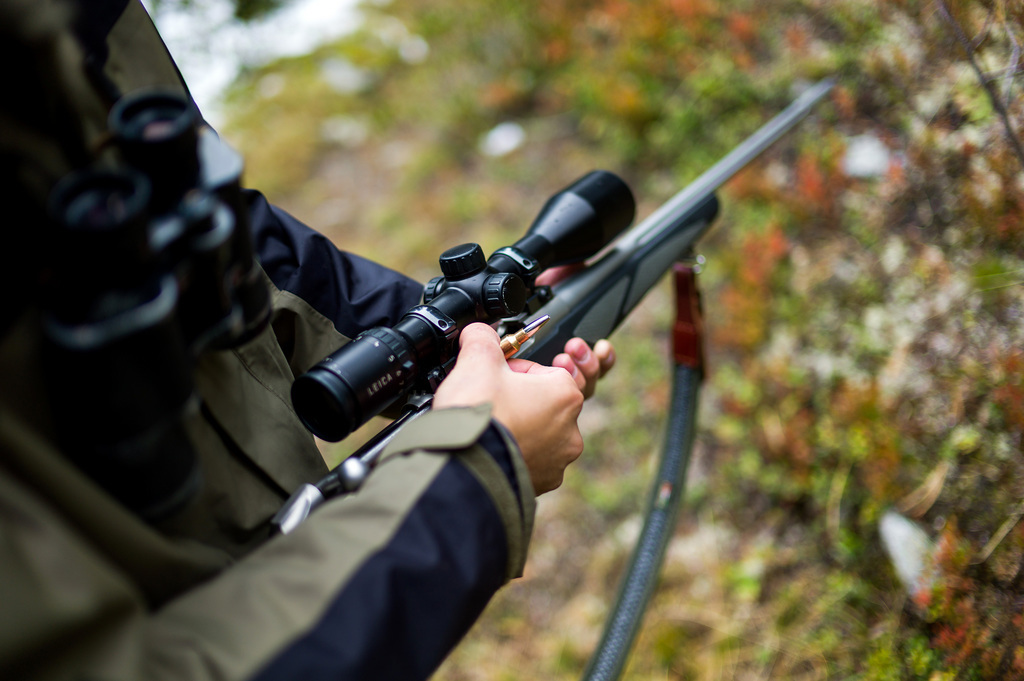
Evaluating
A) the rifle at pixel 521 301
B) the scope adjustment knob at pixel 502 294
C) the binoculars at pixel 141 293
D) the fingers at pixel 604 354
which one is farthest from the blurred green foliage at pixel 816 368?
the binoculars at pixel 141 293

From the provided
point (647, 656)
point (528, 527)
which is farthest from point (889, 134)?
point (528, 527)

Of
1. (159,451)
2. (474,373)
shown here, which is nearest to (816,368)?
(474,373)

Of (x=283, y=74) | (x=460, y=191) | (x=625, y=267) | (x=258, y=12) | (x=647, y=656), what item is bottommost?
(x=647, y=656)

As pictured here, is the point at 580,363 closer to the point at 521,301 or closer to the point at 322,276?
the point at 521,301

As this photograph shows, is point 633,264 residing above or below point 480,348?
below

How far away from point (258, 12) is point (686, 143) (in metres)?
5.77

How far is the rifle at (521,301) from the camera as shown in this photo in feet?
4.11

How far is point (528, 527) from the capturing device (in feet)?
3.68

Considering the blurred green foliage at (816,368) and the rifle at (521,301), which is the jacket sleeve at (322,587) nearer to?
the rifle at (521,301)

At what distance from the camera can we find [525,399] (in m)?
1.25

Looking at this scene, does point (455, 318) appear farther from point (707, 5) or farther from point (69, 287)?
point (707, 5)

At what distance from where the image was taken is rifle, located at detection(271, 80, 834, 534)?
125 cm

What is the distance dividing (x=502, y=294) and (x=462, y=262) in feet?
0.45

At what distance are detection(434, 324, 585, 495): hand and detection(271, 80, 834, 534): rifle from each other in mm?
146
